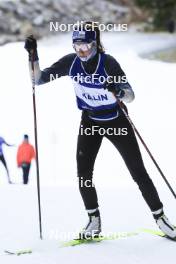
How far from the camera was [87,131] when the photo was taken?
20.3 ft

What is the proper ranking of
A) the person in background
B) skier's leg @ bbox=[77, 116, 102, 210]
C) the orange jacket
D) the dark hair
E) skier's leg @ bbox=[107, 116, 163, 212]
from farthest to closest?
the orange jacket < the person in background < skier's leg @ bbox=[77, 116, 102, 210] < skier's leg @ bbox=[107, 116, 163, 212] < the dark hair

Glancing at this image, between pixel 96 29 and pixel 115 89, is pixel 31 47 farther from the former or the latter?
pixel 115 89

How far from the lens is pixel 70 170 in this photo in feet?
54.8

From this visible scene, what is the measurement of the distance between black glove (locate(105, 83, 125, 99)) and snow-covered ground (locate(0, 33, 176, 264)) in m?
1.47

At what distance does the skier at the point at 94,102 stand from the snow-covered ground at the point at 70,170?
0.57 m

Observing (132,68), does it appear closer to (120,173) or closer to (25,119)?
(25,119)

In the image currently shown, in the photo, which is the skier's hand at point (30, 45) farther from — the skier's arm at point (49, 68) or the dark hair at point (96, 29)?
the dark hair at point (96, 29)

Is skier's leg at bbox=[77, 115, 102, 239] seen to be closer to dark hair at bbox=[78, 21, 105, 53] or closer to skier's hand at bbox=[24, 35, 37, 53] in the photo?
dark hair at bbox=[78, 21, 105, 53]

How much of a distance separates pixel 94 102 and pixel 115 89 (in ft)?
1.11

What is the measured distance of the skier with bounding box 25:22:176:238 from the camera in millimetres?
5840

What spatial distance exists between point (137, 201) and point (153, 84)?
14.1m

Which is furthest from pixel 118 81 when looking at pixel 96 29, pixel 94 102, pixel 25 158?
pixel 25 158

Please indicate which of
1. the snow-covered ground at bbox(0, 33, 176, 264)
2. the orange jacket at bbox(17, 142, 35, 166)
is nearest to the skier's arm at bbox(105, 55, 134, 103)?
the snow-covered ground at bbox(0, 33, 176, 264)

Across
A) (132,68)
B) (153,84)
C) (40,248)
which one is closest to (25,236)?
Result: (40,248)
